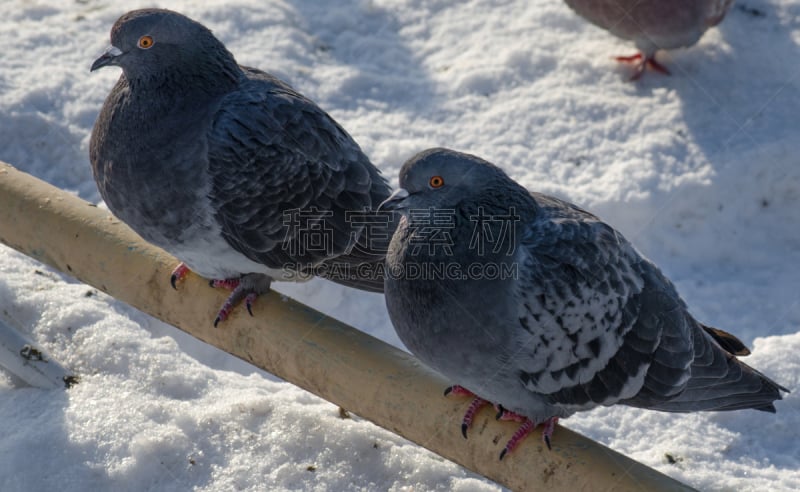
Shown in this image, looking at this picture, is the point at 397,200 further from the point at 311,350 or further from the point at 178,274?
the point at 178,274

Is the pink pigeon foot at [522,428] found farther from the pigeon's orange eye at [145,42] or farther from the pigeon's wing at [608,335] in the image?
the pigeon's orange eye at [145,42]

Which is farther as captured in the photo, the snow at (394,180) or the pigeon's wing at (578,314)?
the snow at (394,180)

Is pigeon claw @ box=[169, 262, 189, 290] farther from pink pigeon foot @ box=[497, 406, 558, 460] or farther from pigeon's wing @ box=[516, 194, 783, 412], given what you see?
pigeon's wing @ box=[516, 194, 783, 412]

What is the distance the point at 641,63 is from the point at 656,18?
0.40m

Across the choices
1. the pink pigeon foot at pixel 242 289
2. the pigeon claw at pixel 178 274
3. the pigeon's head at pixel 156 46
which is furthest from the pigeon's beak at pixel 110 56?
the pink pigeon foot at pixel 242 289

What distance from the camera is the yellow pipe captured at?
362 centimetres

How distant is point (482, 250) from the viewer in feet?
11.7

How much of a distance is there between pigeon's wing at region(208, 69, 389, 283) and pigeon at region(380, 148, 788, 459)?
0.62 m

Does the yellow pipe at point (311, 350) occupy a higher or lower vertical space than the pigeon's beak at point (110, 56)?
lower

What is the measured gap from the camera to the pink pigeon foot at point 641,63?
702 centimetres

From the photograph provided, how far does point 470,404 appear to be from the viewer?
3822 millimetres

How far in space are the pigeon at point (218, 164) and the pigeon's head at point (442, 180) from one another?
0.77 metres

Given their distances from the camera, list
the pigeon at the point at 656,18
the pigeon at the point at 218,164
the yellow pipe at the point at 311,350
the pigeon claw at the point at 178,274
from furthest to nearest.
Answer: the pigeon at the point at 656,18
the pigeon claw at the point at 178,274
the pigeon at the point at 218,164
the yellow pipe at the point at 311,350

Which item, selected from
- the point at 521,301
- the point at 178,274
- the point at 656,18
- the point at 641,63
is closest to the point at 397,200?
the point at 521,301
